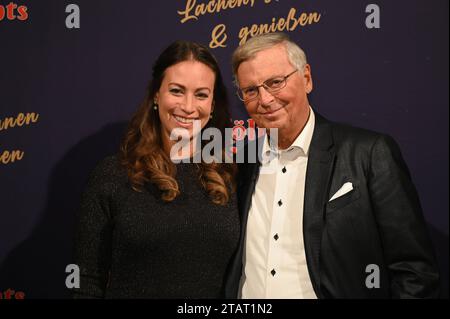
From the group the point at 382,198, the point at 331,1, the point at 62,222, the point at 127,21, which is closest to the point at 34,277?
the point at 62,222

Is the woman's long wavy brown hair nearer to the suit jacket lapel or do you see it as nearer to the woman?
the woman

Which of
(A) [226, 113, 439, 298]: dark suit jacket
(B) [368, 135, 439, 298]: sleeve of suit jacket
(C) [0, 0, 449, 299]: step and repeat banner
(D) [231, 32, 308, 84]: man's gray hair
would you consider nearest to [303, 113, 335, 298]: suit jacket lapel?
(A) [226, 113, 439, 298]: dark suit jacket

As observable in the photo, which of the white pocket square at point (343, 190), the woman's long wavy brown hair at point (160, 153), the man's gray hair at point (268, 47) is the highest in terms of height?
the man's gray hair at point (268, 47)

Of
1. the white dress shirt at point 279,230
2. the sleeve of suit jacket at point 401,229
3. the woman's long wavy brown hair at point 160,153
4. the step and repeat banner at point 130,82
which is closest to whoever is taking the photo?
the sleeve of suit jacket at point 401,229

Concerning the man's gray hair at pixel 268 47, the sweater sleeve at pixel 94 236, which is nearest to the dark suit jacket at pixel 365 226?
the man's gray hair at pixel 268 47

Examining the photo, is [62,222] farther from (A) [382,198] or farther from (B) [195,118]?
(A) [382,198]

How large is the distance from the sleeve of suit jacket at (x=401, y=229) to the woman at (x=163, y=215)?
1.95 ft

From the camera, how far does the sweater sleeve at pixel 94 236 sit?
189 centimetres

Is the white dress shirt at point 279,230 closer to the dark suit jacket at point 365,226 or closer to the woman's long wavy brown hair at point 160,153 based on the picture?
the dark suit jacket at point 365,226

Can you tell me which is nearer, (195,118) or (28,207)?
(195,118)

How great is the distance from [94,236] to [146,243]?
0.22m

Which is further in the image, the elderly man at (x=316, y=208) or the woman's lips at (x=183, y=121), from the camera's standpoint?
the woman's lips at (x=183, y=121)

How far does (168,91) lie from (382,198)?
97cm

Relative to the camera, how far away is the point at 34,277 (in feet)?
7.87
